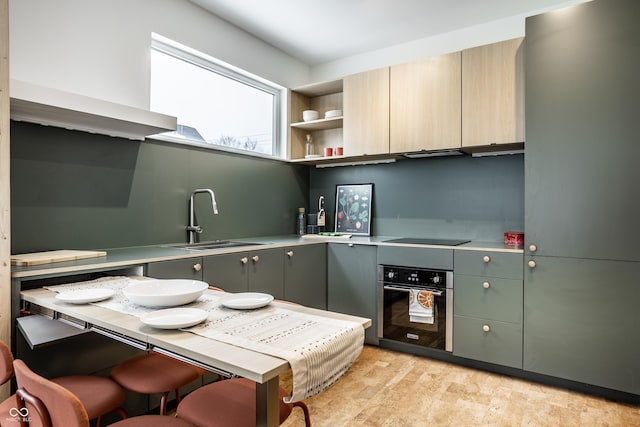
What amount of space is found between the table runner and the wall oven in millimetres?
1875

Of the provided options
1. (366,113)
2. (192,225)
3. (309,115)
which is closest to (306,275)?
(192,225)

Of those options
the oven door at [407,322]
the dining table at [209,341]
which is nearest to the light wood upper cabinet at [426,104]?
the oven door at [407,322]

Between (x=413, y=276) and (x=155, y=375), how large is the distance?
1.99 m

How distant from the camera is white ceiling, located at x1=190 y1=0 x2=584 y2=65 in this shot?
2914mm

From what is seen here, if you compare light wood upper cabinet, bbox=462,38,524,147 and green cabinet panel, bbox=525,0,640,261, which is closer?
green cabinet panel, bbox=525,0,640,261

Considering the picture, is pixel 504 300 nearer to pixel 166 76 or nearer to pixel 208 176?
pixel 208 176

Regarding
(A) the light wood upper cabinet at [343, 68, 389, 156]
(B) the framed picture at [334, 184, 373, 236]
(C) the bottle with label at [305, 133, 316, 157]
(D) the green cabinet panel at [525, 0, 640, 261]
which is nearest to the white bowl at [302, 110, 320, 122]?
(C) the bottle with label at [305, 133, 316, 157]

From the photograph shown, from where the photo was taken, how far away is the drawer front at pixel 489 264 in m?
2.53

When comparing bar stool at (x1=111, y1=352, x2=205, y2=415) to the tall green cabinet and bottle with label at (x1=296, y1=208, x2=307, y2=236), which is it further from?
bottle with label at (x1=296, y1=208, x2=307, y2=236)

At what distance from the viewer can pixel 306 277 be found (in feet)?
10.4

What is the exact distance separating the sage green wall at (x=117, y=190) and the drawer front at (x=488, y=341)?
1.94 m

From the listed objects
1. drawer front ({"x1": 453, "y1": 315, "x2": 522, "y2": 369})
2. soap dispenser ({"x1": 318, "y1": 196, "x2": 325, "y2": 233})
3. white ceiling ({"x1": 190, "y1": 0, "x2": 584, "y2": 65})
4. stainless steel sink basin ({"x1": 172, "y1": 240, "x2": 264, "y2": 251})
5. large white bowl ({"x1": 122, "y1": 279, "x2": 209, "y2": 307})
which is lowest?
drawer front ({"x1": 453, "y1": 315, "x2": 522, "y2": 369})

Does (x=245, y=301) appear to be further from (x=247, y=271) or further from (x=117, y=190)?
(x=117, y=190)

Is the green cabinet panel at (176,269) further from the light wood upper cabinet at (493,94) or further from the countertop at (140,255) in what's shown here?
the light wood upper cabinet at (493,94)
